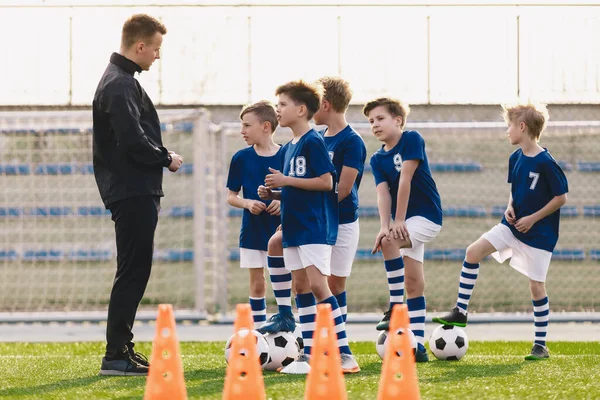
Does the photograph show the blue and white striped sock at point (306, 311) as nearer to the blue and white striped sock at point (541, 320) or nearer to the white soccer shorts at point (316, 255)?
the white soccer shorts at point (316, 255)

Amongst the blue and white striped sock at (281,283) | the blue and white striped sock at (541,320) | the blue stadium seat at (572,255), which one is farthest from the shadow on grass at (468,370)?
the blue stadium seat at (572,255)

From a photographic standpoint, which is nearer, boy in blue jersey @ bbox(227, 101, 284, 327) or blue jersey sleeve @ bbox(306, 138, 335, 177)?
blue jersey sleeve @ bbox(306, 138, 335, 177)

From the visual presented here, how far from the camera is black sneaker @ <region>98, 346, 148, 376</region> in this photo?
18.2 feet

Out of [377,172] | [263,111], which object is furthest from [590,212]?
[263,111]

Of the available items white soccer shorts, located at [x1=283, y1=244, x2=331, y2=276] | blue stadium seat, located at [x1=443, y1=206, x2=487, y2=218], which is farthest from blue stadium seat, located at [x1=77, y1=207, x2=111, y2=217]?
white soccer shorts, located at [x1=283, y1=244, x2=331, y2=276]

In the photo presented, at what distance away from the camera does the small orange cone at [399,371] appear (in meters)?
4.14

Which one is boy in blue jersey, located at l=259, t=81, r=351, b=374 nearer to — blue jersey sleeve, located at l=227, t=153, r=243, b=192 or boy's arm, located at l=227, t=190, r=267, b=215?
boy's arm, located at l=227, t=190, r=267, b=215

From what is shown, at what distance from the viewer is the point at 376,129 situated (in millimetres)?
6312

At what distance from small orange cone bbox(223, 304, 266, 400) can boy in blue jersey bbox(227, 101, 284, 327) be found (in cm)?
219

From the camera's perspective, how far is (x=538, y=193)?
21.5ft

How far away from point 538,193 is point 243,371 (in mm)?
3006

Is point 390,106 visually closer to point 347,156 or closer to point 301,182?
point 347,156

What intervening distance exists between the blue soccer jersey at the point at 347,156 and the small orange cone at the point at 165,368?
1.77 meters

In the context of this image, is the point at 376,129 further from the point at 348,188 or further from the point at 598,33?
the point at 598,33
